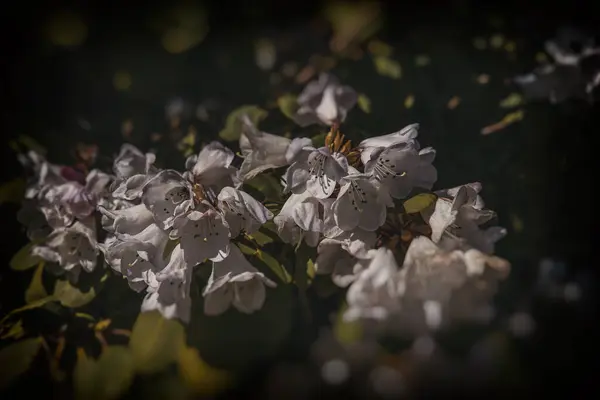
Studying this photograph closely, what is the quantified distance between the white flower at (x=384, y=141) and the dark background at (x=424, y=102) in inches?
1.4

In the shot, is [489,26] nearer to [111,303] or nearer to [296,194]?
[296,194]

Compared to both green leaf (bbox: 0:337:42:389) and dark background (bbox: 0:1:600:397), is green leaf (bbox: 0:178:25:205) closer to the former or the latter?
dark background (bbox: 0:1:600:397)

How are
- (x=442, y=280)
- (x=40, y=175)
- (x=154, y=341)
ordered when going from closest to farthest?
(x=442, y=280), (x=154, y=341), (x=40, y=175)

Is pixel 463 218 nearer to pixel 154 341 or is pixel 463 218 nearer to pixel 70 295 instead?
pixel 154 341

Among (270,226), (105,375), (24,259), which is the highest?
(270,226)

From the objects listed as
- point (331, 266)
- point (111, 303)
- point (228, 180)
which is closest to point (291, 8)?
point (228, 180)

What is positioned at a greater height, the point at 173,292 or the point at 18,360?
the point at 173,292

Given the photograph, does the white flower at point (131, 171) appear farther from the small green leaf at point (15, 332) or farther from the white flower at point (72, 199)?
the small green leaf at point (15, 332)

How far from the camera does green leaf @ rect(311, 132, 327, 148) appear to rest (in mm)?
851

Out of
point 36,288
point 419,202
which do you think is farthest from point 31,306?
point 419,202

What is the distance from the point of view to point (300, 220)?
0.82m

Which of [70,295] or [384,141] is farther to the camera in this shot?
[70,295]

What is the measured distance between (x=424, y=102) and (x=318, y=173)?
239 mm

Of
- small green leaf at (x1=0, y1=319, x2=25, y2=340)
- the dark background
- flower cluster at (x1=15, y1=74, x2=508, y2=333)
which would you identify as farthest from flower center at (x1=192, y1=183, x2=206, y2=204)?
small green leaf at (x1=0, y1=319, x2=25, y2=340)
